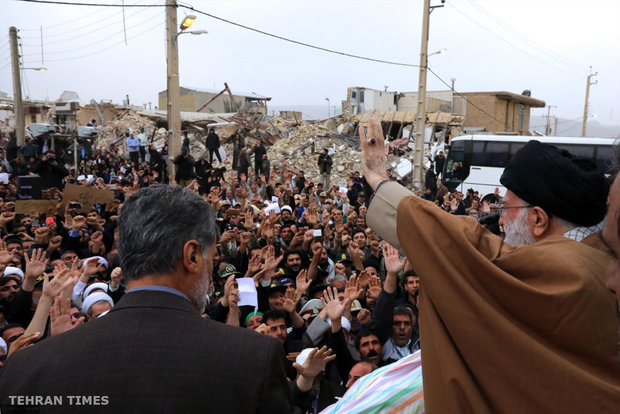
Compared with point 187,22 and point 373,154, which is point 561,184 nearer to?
point 373,154

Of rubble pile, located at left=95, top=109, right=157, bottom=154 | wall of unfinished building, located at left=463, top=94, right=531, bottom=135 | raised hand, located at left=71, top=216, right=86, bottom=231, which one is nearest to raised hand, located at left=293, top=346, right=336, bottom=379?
raised hand, located at left=71, top=216, right=86, bottom=231

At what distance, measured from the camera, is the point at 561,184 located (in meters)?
1.82

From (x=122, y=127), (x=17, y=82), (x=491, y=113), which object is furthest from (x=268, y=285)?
(x=491, y=113)

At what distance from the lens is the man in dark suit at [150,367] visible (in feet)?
3.92

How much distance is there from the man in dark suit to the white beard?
1.15 m

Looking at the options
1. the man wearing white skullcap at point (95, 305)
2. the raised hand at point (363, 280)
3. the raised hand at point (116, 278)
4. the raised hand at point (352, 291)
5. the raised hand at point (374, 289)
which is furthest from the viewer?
the raised hand at point (363, 280)

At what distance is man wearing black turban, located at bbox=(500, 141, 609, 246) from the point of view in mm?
1787

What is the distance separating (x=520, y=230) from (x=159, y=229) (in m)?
1.39

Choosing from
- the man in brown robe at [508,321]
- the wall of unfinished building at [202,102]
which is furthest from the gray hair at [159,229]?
the wall of unfinished building at [202,102]

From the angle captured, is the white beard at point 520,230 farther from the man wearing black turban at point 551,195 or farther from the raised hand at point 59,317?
the raised hand at point 59,317

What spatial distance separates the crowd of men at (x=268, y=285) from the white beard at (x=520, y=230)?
0.88 feet

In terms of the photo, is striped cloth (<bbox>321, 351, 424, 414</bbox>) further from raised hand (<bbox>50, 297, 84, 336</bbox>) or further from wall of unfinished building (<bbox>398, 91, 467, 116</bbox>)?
wall of unfinished building (<bbox>398, 91, 467, 116</bbox>)

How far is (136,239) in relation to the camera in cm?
148

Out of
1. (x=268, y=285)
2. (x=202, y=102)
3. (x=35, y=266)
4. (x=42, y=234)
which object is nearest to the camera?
(x=35, y=266)
